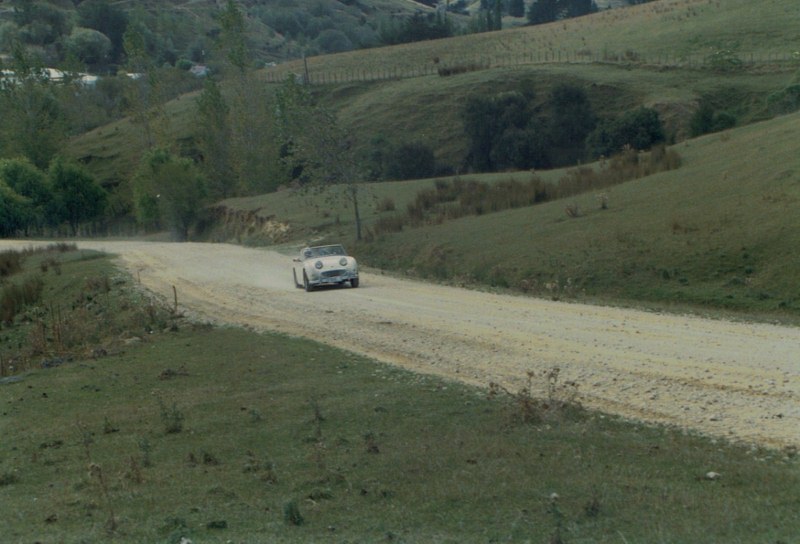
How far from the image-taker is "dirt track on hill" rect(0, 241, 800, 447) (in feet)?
40.8

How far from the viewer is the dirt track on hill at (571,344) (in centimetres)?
1244

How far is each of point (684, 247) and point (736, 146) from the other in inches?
548

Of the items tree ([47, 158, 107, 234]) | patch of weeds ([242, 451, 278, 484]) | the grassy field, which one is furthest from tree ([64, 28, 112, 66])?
patch of weeds ([242, 451, 278, 484])

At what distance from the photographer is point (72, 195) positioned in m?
90.8

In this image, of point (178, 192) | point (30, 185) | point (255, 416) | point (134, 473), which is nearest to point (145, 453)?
point (134, 473)

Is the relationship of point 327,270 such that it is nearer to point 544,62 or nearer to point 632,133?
point 632,133

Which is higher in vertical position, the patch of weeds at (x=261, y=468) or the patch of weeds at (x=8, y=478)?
the patch of weeds at (x=261, y=468)

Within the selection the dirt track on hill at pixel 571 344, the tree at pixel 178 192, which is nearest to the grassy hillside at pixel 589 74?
the tree at pixel 178 192

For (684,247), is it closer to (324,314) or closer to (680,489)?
(324,314)

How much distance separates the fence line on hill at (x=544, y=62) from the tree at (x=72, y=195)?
2818cm

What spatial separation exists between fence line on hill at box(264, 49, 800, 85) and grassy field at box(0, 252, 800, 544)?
7516 centimetres

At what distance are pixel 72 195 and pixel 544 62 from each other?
158 ft

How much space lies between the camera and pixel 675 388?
13461mm

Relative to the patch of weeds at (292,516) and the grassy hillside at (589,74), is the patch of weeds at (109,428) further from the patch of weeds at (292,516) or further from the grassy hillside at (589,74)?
the grassy hillside at (589,74)
